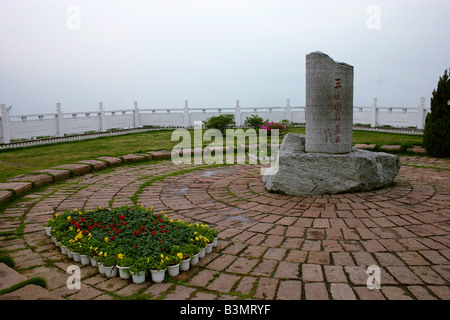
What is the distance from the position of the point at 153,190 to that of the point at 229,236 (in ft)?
8.74

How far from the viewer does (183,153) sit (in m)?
9.95

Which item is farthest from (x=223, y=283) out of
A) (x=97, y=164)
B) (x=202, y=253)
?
(x=97, y=164)

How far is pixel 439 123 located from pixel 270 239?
7884 mm

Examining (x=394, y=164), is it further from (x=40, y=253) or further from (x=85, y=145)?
(x=85, y=145)

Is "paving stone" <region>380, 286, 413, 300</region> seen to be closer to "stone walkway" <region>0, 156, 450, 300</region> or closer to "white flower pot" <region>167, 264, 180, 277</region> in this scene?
"stone walkway" <region>0, 156, 450, 300</region>

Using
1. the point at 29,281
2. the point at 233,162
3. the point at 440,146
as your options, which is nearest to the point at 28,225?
the point at 29,281

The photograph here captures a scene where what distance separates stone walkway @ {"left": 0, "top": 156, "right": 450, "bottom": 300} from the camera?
2805 mm

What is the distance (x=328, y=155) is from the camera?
5.70 metres

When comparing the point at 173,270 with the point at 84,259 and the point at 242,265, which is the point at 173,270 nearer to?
the point at 242,265

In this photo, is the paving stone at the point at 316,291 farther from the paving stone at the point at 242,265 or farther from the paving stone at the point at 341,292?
the paving stone at the point at 242,265

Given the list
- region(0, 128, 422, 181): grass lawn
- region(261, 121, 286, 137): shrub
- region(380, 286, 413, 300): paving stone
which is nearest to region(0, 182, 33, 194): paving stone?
region(0, 128, 422, 181): grass lawn

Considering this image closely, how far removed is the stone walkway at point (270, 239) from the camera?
9.20 ft

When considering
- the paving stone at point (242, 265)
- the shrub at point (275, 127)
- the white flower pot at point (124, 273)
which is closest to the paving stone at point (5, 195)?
the white flower pot at point (124, 273)

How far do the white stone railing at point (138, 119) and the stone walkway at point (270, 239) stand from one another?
25.3ft
